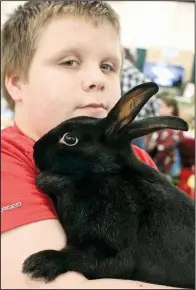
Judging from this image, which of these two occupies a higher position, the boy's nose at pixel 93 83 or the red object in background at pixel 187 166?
the boy's nose at pixel 93 83

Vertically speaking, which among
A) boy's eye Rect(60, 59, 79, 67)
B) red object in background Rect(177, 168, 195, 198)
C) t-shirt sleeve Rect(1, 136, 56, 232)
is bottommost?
red object in background Rect(177, 168, 195, 198)

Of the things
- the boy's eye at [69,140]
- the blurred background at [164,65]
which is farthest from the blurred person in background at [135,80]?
the boy's eye at [69,140]

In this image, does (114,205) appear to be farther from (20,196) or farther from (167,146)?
(167,146)

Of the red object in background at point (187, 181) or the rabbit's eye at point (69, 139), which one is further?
the red object in background at point (187, 181)

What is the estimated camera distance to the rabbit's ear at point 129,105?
459mm

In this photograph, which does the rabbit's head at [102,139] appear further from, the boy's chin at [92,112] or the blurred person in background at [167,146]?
the blurred person in background at [167,146]

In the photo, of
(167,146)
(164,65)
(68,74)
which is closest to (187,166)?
(167,146)

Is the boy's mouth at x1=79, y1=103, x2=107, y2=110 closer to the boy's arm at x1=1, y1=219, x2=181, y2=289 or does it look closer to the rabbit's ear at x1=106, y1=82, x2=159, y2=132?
the rabbit's ear at x1=106, y1=82, x2=159, y2=132

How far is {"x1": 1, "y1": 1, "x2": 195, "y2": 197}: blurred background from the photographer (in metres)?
0.55

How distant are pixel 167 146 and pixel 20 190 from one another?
0.90 feet

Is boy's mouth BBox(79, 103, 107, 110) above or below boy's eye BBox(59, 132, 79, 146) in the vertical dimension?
above

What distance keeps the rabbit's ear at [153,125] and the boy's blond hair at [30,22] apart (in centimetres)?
14

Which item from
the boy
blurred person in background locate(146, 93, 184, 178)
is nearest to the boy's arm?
the boy

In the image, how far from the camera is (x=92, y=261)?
0.43m
